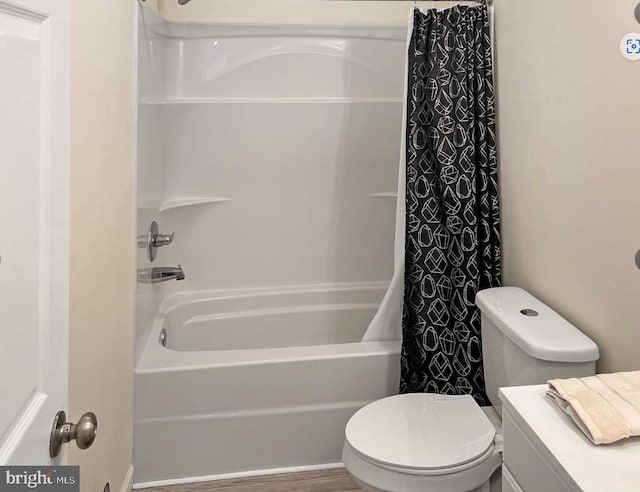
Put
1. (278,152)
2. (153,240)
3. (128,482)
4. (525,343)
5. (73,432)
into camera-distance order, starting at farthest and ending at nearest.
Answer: (278,152) < (153,240) < (128,482) < (525,343) < (73,432)

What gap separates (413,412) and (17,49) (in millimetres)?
1511

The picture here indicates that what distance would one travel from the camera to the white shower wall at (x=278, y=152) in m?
2.82

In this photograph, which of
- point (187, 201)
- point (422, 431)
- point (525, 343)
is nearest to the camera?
point (525, 343)

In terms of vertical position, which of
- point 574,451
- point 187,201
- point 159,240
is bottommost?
point 574,451

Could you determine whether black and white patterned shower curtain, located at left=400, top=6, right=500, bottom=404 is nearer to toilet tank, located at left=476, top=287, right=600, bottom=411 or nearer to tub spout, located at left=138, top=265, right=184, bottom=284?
toilet tank, located at left=476, top=287, right=600, bottom=411

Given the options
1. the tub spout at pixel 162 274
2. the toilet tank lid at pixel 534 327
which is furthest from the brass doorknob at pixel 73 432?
the tub spout at pixel 162 274

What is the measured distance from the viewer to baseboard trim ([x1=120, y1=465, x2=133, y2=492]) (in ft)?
6.44

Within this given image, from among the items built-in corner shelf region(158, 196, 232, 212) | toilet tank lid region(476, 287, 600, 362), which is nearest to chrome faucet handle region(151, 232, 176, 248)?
built-in corner shelf region(158, 196, 232, 212)

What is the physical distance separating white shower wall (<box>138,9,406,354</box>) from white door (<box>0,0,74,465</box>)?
1.90m

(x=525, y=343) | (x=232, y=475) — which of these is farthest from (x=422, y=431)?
(x=232, y=475)

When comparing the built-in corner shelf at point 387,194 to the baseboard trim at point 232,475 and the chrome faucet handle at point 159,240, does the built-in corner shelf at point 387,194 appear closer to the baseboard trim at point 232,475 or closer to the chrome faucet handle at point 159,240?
the chrome faucet handle at point 159,240

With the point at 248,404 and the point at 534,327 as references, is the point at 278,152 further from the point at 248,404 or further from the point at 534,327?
the point at 534,327

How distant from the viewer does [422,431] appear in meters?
1.71

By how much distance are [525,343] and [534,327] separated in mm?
89
